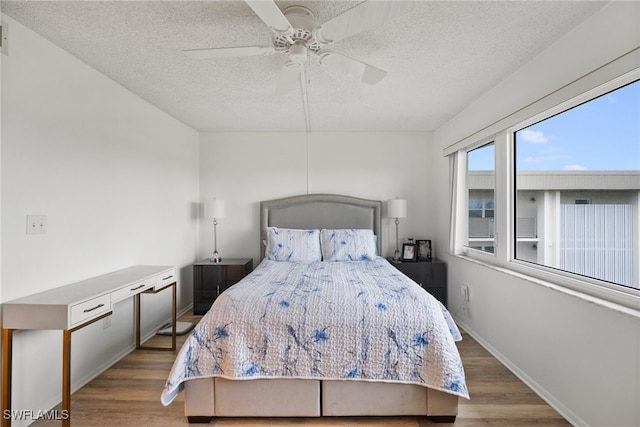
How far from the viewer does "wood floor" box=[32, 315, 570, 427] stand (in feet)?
6.22

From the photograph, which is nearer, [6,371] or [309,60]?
A: [6,371]

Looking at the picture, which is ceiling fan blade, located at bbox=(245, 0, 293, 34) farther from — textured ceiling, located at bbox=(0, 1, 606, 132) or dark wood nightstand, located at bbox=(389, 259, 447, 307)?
dark wood nightstand, located at bbox=(389, 259, 447, 307)

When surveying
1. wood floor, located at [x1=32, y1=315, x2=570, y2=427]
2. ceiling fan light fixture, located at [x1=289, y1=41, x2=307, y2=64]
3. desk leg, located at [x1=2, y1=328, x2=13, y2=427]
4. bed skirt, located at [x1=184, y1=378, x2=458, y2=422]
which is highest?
ceiling fan light fixture, located at [x1=289, y1=41, x2=307, y2=64]

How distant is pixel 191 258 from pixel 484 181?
12.0 ft

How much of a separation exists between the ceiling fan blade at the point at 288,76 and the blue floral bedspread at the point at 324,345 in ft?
4.92

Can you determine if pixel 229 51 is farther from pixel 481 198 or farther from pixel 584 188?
pixel 481 198

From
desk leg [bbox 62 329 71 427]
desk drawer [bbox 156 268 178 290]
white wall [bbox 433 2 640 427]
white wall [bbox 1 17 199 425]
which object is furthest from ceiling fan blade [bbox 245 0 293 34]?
desk drawer [bbox 156 268 178 290]

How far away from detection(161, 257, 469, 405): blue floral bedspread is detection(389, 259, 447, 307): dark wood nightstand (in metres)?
1.85

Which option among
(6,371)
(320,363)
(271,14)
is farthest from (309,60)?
(6,371)

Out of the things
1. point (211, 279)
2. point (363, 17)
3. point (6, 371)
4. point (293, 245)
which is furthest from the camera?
point (211, 279)

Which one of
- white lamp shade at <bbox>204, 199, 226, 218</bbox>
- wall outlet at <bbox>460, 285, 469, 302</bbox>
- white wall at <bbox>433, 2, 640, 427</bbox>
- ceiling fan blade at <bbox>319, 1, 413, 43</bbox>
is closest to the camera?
ceiling fan blade at <bbox>319, 1, 413, 43</bbox>

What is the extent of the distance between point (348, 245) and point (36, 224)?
276 centimetres

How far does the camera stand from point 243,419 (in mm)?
1933

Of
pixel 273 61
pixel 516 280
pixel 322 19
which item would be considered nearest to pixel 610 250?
pixel 516 280
